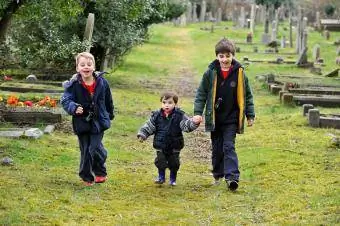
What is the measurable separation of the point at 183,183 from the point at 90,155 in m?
1.33

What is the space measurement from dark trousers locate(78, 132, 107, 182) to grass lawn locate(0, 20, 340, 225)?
21 cm

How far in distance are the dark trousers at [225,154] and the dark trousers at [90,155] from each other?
55.9 inches

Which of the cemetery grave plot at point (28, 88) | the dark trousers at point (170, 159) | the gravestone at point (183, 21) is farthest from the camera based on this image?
the gravestone at point (183, 21)

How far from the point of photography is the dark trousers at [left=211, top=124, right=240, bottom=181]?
892 centimetres

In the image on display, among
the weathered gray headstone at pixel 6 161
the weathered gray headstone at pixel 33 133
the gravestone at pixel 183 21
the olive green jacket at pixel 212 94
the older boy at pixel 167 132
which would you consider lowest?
the gravestone at pixel 183 21

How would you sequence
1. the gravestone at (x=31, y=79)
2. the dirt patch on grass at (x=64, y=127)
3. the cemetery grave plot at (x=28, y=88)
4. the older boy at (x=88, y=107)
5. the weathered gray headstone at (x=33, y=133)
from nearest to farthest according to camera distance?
the older boy at (x=88, y=107) → the weathered gray headstone at (x=33, y=133) → the dirt patch on grass at (x=64, y=127) → the cemetery grave plot at (x=28, y=88) → the gravestone at (x=31, y=79)

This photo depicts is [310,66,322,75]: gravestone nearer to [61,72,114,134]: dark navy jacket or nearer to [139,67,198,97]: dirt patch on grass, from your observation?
[139,67,198,97]: dirt patch on grass

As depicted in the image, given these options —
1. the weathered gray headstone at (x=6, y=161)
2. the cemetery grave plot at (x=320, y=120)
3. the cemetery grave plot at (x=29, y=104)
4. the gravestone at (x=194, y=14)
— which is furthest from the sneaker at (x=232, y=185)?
the gravestone at (x=194, y=14)

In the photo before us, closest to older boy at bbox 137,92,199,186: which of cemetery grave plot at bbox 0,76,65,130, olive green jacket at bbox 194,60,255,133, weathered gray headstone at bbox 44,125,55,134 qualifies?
olive green jacket at bbox 194,60,255,133

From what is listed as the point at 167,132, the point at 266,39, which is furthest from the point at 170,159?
the point at 266,39

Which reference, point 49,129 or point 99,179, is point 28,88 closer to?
point 49,129

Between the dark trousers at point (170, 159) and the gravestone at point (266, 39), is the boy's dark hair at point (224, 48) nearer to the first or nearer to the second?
the dark trousers at point (170, 159)

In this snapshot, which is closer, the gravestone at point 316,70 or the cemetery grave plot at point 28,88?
the cemetery grave plot at point 28,88

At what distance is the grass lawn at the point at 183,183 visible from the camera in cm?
734
